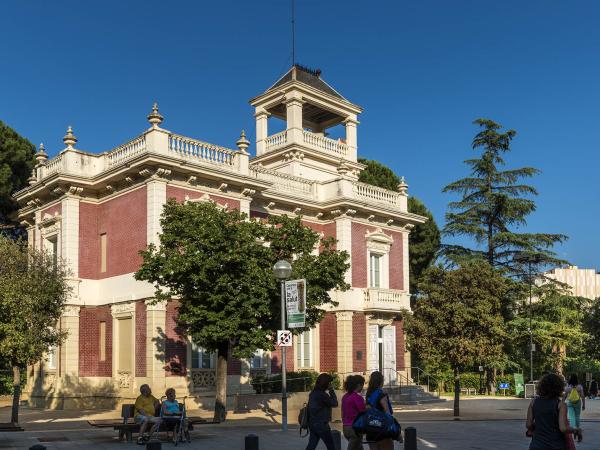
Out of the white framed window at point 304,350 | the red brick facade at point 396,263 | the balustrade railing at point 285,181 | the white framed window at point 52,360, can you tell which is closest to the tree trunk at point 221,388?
the white framed window at point 52,360

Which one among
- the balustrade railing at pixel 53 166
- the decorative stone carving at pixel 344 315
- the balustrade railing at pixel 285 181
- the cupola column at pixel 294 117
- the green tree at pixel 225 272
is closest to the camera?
the green tree at pixel 225 272

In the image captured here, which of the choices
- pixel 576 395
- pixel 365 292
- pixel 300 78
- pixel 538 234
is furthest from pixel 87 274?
pixel 538 234

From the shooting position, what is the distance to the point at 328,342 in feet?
110

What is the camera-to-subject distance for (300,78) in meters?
39.1

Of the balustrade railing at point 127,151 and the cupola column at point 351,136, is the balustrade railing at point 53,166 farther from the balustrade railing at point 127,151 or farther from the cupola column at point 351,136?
the cupola column at point 351,136

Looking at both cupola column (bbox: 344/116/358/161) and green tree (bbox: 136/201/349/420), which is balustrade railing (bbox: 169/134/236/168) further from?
cupola column (bbox: 344/116/358/161)

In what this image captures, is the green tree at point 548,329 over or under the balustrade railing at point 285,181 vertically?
under

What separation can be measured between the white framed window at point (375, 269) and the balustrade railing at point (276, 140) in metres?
7.33

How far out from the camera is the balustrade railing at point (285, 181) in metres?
31.9

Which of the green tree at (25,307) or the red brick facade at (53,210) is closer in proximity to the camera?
the green tree at (25,307)

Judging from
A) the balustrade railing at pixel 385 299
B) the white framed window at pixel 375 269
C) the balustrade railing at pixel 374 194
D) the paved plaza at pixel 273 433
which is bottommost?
the paved plaza at pixel 273 433

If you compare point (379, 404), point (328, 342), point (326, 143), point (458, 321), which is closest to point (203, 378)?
point (328, 342)

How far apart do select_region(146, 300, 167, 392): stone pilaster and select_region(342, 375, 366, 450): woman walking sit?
54.0 feet

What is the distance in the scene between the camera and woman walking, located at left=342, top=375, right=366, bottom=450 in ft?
34.0
